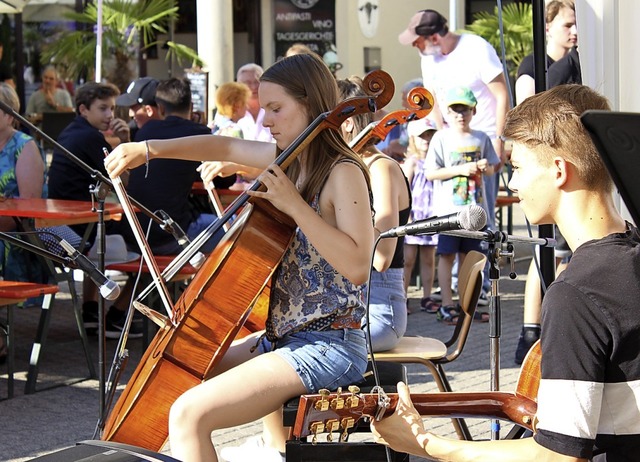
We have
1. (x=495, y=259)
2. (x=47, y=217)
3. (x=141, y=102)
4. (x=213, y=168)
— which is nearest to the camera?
(x=495, y=259)

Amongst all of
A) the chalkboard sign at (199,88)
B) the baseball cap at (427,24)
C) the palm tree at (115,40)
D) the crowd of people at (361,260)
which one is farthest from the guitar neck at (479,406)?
the palm tree at (115,40)

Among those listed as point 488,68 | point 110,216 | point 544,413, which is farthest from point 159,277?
point 488,68

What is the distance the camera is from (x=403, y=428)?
2.24 metres

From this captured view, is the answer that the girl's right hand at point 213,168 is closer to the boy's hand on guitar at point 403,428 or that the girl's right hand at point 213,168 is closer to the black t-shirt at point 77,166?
the boy's hand on guitar at point 403,428

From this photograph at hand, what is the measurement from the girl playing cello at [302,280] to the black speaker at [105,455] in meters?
0.84

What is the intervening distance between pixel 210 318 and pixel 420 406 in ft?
2.64

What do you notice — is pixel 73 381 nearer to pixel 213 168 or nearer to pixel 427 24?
pixel 213 168

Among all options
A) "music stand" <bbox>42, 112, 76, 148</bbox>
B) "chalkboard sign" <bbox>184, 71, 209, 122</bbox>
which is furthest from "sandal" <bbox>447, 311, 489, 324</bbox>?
"music stand" <bbox>42, 112, 76, 148</bbox>

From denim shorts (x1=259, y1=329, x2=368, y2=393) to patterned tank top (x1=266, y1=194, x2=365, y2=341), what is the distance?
0.12 feet

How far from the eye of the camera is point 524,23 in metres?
17.4

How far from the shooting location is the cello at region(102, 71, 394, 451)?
9.65ft

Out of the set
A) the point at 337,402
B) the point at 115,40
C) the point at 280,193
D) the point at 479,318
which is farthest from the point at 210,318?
the point at 115,40

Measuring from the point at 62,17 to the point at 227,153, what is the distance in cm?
1504

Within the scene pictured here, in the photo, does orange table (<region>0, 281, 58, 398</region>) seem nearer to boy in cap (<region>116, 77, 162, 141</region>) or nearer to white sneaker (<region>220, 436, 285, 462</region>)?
white sneaker (<region>220, 436, 285, 462</region>)
